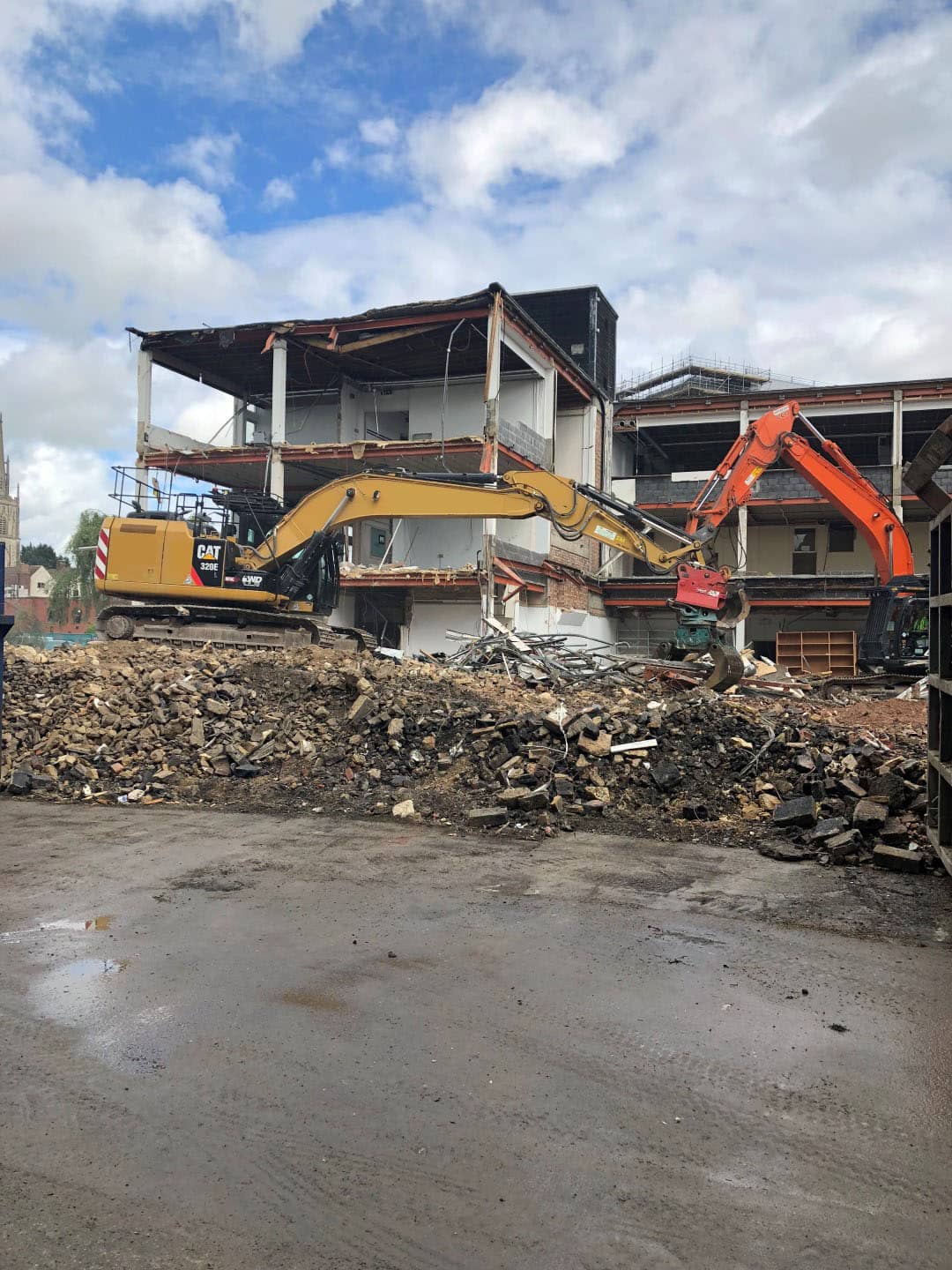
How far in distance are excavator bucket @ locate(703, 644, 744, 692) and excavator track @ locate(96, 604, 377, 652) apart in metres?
7.23

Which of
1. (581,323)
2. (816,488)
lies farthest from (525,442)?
(816,488)

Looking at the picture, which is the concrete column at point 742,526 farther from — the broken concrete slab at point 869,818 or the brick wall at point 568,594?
the broken concrete slab at point 869,818

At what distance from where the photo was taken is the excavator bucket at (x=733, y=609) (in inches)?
577

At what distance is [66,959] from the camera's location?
16.0 ft

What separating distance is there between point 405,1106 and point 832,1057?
A: 1.74 metres

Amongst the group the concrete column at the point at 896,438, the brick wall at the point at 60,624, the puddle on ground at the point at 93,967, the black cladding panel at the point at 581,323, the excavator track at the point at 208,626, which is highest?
the black cladding panel at the point at 581,323

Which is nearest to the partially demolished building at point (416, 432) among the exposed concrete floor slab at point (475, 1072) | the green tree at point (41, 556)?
the exposed concrete floor slab at point (475, 1072)

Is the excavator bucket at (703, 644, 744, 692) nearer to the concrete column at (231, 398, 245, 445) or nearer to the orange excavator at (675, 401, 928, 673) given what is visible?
the orange excavator at (675, 401, 928, 673)

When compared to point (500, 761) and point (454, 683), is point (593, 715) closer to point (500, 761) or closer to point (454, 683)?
point (500, 761)

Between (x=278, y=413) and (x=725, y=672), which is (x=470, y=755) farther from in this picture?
(x=278, y=413)

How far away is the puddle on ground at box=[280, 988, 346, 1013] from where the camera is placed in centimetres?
424

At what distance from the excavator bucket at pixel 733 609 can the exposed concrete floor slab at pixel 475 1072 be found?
8.42 m

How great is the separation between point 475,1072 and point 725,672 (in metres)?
11.3

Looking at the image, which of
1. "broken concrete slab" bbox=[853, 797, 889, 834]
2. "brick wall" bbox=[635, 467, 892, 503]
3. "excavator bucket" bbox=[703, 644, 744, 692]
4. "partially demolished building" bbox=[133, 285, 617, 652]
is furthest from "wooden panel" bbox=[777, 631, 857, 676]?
"broken concrete slab" bbox=[853, 797, 889, 834]
